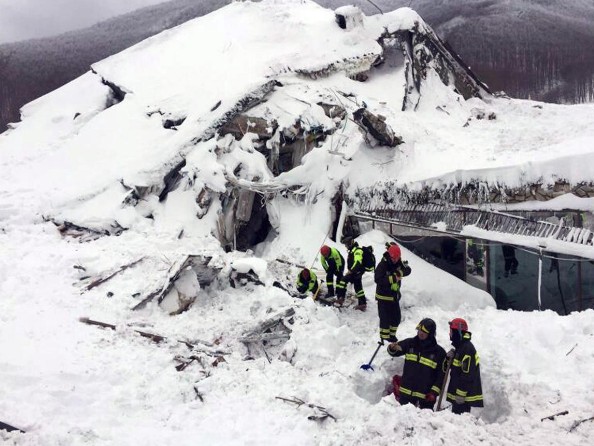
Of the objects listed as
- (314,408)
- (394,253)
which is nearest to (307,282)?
(394,253)

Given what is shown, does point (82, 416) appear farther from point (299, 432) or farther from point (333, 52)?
point (333, 52)

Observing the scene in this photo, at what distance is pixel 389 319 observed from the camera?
690cm

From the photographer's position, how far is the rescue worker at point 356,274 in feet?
25.4

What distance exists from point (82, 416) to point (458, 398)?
12.4 feet

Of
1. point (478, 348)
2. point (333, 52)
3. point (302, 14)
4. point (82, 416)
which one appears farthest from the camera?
point (302, 14)

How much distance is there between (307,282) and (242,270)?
109 centimetres

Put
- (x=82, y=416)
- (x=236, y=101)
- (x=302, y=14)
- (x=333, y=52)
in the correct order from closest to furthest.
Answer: (x=82, y=416) → (x=236, y=101) → (x=333, y=52) → (x=302, y=14)

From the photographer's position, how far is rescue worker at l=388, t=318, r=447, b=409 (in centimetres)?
532

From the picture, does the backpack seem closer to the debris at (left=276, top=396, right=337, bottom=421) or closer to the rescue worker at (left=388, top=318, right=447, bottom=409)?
the rescue worker at (left=388, top=318, right=447, bottom=409)

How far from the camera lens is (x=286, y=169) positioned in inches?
452

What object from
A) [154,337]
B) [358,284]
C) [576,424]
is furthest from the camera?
[358,284]

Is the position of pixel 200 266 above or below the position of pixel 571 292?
above

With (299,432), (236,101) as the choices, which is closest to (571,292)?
(299,432)

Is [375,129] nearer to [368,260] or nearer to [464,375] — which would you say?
[368,260]
